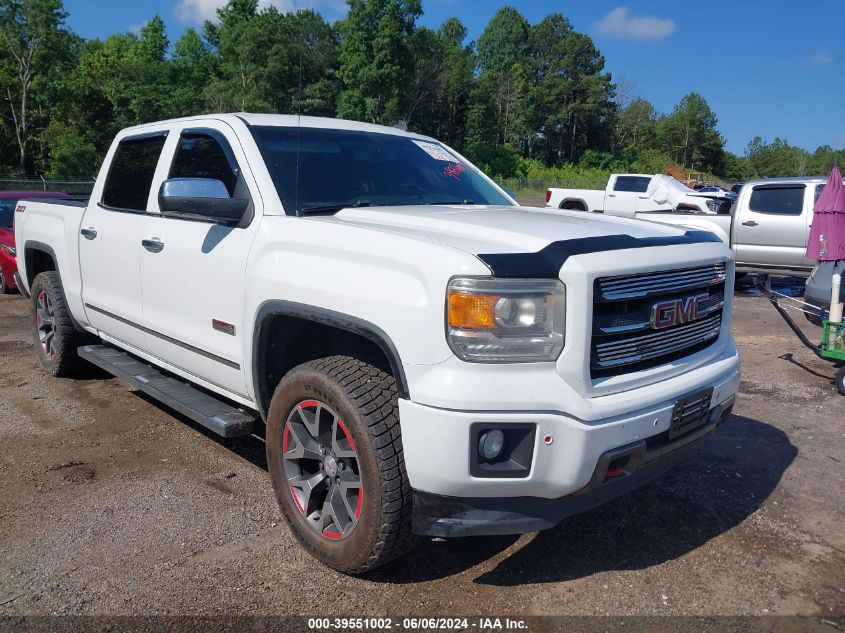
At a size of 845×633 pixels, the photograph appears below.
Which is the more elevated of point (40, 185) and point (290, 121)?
point (290, 121)

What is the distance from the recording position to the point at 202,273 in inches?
147

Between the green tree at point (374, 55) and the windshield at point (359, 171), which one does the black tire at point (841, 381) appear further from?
the green tree at point (374, 55)

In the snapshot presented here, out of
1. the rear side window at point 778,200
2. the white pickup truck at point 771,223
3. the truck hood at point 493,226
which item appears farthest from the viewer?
the rear side window at point 778,200

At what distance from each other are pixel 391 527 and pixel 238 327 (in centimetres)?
132

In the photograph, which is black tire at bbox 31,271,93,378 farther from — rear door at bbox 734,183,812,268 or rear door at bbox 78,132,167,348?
rear door at bbox 734,183,812,268

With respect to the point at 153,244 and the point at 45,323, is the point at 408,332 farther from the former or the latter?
the point at 45,323

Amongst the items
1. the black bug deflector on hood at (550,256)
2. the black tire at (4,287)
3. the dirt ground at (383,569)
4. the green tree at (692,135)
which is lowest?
the dirt ground at (383,569)

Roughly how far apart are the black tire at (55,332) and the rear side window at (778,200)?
34.7 ft

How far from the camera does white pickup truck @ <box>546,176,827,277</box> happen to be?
37.9 feet

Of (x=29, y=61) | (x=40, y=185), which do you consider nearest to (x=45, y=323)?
(x=40, y=185)

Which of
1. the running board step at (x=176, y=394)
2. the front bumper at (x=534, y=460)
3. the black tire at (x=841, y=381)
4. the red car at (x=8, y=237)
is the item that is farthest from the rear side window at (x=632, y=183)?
the front bumper at (x=534, y=460)

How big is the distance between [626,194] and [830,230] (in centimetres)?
1540

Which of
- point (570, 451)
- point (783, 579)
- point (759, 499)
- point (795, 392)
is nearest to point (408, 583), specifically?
point (570, 451)

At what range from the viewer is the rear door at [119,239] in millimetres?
4510
